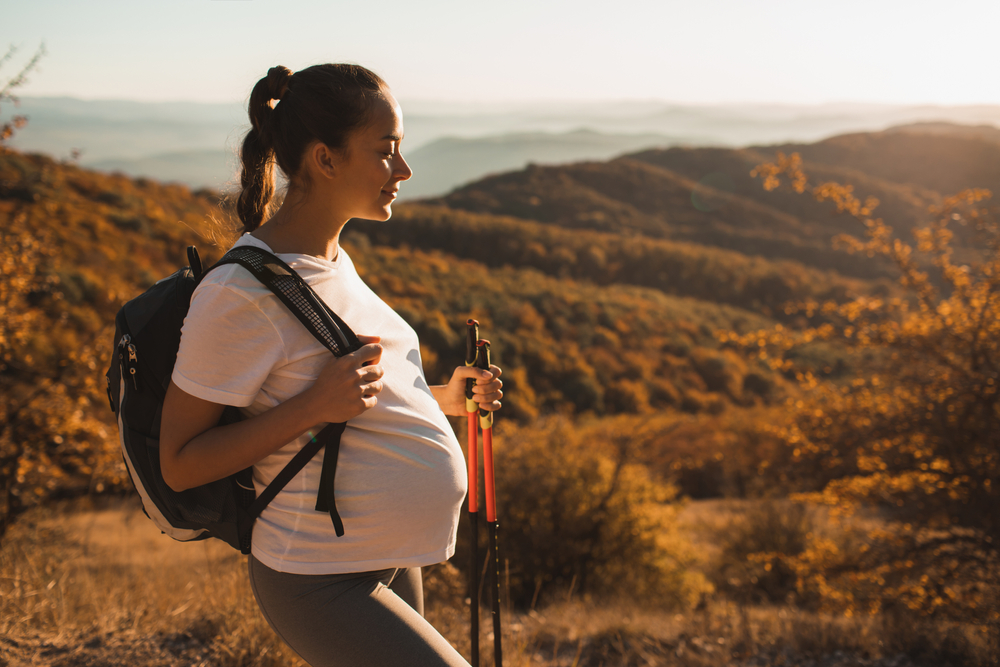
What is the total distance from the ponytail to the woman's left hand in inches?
24.7

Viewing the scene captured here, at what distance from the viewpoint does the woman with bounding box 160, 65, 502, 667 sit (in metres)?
1.15

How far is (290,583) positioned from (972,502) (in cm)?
483

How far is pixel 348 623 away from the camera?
4.00 feet

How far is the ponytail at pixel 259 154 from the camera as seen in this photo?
1.44m

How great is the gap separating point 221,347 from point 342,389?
0.72ft

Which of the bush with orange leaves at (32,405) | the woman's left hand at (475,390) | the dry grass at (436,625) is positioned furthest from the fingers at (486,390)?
the bush with orange leaves at (32,405)

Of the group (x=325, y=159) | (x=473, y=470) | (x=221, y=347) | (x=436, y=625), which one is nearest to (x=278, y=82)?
(x=325, y=159)

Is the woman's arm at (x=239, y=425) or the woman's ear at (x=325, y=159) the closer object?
the woman's arm at (x=239, y=425)

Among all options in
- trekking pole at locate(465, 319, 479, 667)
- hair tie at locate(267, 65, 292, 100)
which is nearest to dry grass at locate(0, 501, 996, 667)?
trekking pole at locate(465, 319, 479, 667)

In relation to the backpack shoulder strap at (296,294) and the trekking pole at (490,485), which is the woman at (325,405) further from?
the trekking pole at (490,485)

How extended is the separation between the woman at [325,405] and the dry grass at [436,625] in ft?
5.53

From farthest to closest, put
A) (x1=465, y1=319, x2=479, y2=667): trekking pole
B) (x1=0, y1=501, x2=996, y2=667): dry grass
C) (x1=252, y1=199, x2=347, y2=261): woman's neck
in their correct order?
(x1=0, y1=501, x2=996, y2=667): dry grass < (x1=465, y1=319, x2=479, y2=667): trekking pole < (x1=252, y1=199, x2=347, y2=261): woman's neck

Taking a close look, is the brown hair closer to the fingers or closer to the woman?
the woman

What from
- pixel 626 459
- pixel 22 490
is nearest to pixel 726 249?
pixel 626 459
